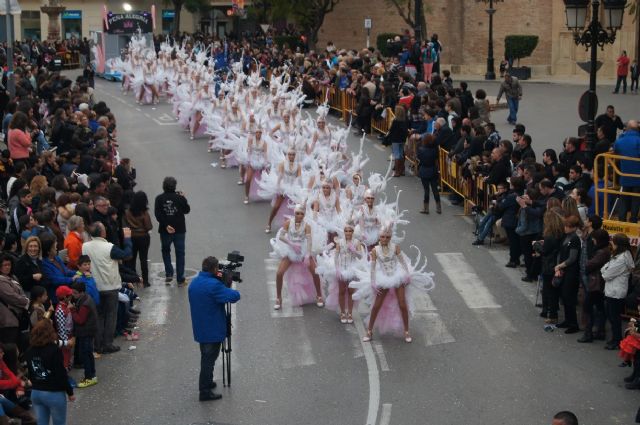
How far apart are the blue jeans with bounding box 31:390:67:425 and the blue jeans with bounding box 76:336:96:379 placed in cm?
200

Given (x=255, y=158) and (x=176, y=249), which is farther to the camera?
(x=255, y=158)

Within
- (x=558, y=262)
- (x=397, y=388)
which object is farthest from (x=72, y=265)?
(x=558, y=262)

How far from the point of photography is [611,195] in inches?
679

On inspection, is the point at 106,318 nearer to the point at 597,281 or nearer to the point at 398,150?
the point at 597,281

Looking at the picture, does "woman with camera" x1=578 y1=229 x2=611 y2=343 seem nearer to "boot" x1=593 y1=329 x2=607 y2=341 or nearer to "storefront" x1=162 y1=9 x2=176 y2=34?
"boot" x1=593 y1=329 x2=607 y2=341

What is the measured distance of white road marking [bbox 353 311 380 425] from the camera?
1295 cm

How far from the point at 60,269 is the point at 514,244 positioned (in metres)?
8.03

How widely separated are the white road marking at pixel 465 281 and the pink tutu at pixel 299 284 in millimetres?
2388

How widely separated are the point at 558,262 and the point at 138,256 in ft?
24.5

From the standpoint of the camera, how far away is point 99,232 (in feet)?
49.2

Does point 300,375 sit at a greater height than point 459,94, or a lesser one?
lesser

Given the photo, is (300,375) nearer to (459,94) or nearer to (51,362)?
(51,362)

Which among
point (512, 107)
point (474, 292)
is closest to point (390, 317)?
point (474, 292)

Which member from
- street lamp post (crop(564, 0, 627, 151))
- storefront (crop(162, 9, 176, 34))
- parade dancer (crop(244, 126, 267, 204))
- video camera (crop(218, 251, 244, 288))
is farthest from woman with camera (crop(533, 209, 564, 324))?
storefront (crop(162, 9, 176, 34))
